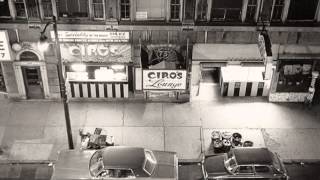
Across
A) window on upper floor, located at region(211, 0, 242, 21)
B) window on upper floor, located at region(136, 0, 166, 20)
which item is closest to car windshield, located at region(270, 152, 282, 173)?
→ window on upper floor, located at region(211, 0, 242, 21)

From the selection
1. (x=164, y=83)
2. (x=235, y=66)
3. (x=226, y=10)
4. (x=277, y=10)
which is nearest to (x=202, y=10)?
(x=226, y=10)

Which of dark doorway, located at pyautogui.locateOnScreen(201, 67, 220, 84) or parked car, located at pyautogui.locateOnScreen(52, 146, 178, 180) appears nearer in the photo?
parked car, located at pyautogui.locateOnScreen(52, 146, 178, 180)

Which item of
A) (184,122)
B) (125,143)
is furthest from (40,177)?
(184,122)

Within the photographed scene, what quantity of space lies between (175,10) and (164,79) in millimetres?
3290

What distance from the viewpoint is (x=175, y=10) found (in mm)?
19266

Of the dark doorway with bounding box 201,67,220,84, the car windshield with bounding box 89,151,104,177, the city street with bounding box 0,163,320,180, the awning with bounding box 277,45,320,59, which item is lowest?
the city street with bounding box 0,163,320,180

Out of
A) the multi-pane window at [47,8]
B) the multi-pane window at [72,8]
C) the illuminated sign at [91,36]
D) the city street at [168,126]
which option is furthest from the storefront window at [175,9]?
the multi-pane window at [47,8]

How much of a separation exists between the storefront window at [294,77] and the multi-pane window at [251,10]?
3.01 m

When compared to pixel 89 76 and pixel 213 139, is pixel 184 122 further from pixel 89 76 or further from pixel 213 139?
pixel 89 76

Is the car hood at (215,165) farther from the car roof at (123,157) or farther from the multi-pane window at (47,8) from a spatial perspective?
the multi-pane window at (47,8)

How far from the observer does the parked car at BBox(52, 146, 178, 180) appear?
1579 cm

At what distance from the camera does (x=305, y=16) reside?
760 inches

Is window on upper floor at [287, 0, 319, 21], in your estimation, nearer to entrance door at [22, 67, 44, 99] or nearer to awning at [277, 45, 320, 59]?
awning at [277, 45, 320, 59]

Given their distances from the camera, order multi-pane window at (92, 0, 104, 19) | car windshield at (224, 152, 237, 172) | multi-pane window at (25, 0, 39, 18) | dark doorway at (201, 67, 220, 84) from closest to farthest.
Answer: car windshield at (224, 152, 237, 172) < multi-pane window at (25, 0, 39, 18) < multi-pane window at (92, 0, 104, 19) < dark doorway at (201, 67, 220, 84)
